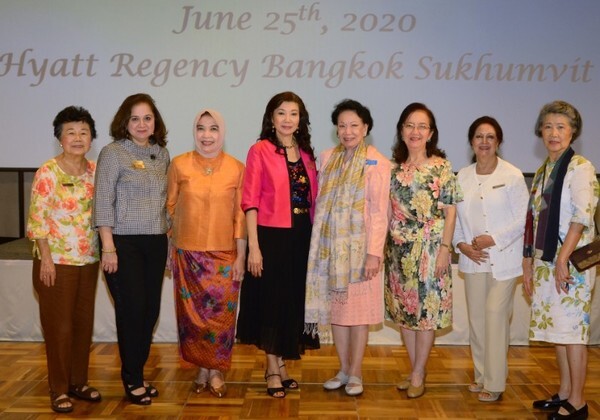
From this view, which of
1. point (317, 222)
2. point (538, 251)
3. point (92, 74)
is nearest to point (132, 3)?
point (92, 74)

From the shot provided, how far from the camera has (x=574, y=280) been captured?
3.29m

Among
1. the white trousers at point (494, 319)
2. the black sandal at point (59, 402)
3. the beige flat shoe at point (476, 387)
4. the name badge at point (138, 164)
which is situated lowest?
the black sandal at point (59, 402)

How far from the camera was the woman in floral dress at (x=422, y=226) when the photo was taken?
3586 millimetres

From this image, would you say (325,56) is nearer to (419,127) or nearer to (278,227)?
(419,127)

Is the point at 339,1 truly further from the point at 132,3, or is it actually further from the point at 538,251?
the point at 538,251

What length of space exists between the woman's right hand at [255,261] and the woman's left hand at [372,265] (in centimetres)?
53

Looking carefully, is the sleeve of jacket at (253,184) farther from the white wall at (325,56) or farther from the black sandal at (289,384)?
the white wall at (325,56)

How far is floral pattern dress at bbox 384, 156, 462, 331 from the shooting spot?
11.8 feet

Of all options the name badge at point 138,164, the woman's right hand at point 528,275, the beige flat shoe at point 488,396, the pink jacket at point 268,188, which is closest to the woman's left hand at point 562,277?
the woman's right hand at point 528,275

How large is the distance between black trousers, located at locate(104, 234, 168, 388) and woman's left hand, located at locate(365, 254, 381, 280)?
→ 3.35 feet

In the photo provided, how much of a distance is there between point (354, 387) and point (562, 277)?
1198 millimetres

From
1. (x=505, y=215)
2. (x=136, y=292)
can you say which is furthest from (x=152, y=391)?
(x=505, y=215)

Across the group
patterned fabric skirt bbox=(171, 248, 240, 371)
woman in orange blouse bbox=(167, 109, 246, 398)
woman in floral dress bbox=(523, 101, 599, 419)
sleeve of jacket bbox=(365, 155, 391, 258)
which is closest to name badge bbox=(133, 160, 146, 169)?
woman in orange blouse bbox=(167, 109, 246, 398)

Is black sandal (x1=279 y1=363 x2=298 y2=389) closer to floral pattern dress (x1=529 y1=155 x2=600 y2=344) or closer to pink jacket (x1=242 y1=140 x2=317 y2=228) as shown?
pink jacket (x1=242 y1=140 x2=317 y2=228)
